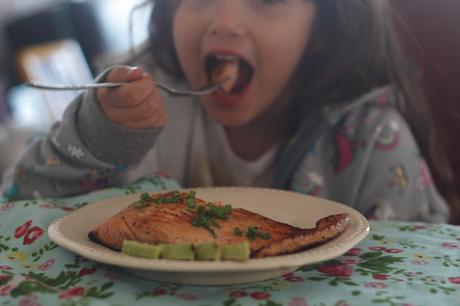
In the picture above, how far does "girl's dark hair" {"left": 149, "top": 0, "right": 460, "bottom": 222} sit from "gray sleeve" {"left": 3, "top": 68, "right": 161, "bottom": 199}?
39 centimetres

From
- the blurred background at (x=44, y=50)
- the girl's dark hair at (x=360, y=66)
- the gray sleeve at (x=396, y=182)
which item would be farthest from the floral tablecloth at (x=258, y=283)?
the blurred background at (x=44, y=50)

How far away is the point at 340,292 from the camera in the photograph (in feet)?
1.35

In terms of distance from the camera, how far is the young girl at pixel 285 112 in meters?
0.87

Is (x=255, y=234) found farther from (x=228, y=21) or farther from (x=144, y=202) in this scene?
A: (x=228, y=21)

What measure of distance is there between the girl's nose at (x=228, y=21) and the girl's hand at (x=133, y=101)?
235mm

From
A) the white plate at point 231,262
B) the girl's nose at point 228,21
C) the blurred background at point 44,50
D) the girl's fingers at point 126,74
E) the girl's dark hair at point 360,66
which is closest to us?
the white plate at point 231,262

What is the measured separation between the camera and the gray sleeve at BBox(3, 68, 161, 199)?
677mm

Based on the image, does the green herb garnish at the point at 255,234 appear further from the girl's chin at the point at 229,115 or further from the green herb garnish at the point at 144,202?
the girl's chin at the point at 229,115

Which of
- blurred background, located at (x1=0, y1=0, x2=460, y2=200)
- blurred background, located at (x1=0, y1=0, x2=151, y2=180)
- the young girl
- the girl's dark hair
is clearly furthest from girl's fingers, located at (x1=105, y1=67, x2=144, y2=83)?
blurred background, located at (x1=0, y1=0, x2=151, y2=180)

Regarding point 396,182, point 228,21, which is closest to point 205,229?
point 228,21

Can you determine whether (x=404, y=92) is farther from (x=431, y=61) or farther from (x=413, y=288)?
(x=413, y=288)

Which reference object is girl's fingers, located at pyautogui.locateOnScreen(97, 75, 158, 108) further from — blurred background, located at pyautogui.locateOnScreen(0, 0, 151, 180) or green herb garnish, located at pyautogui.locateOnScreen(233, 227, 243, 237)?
blurred background, located at pyautogui.locateOnScreen(0, 0, 151, 180)

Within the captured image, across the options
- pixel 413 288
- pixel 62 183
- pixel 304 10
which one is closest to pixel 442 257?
pixel 413 288

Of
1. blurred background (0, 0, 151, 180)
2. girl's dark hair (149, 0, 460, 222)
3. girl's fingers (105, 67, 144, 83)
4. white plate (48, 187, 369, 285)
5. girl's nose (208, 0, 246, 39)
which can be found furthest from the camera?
blurred background (0, 0, 151, 180)
